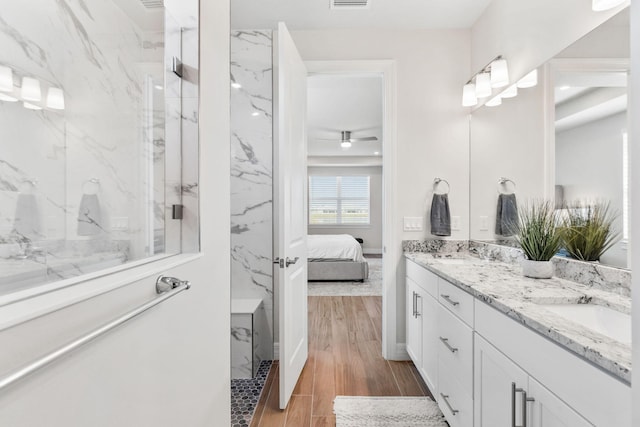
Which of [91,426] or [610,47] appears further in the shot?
[610,47]

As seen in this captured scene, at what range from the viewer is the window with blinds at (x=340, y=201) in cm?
898

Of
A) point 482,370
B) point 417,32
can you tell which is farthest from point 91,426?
point 417,32

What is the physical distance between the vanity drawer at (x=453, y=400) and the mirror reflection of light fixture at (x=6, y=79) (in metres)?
1.83

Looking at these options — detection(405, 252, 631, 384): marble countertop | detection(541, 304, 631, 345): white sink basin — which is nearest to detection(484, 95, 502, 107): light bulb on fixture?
detection(405, 252, 631, 384): marble countertop

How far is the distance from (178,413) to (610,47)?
218 cm

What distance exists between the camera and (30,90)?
1.98ft

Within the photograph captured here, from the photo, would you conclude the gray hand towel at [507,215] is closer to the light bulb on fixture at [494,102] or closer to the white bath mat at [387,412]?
the light bulb on fixture at [494,102]

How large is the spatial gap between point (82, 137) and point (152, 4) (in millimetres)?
560

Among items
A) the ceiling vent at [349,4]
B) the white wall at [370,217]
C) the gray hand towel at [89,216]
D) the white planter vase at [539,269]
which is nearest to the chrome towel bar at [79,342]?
the gray hand towel at [89,216]

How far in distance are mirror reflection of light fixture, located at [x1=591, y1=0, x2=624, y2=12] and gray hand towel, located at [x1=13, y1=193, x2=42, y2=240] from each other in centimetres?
210

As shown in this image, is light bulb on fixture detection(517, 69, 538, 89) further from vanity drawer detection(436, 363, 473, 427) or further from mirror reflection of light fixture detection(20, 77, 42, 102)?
mirror reflection of light fixture detection(20, 77, 42, 102)

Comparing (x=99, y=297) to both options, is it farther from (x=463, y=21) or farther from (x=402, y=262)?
(x=463, y=21)

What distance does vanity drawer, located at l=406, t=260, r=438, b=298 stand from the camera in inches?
76.1

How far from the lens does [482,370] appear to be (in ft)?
4.39
